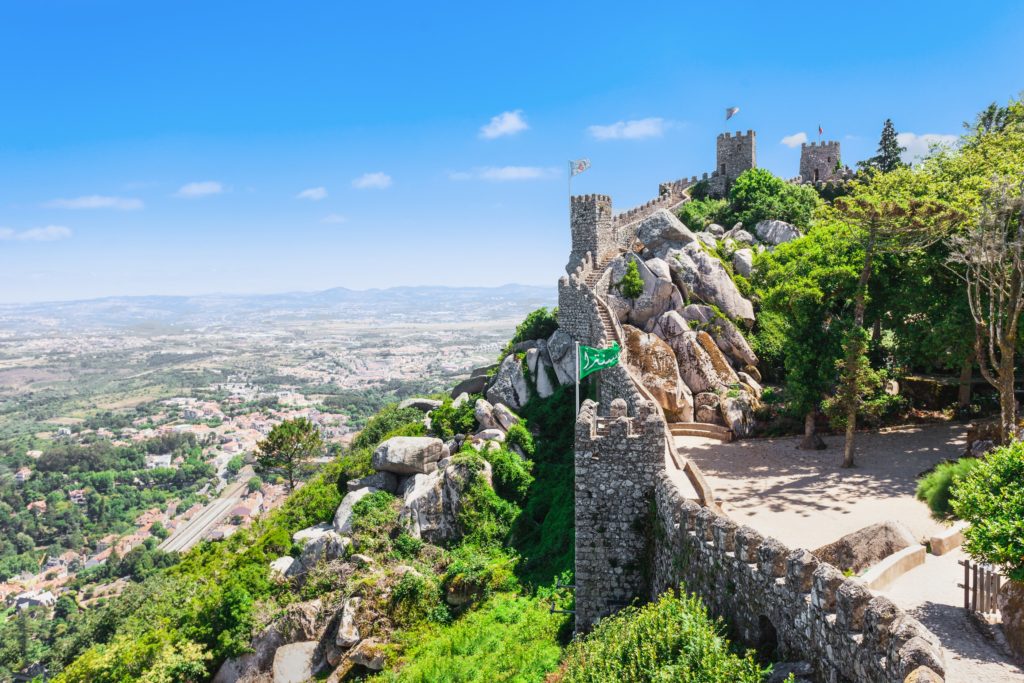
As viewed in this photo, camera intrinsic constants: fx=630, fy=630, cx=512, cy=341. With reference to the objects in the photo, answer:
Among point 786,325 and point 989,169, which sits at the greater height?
point 989,169

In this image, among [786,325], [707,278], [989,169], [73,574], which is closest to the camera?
[989,169]

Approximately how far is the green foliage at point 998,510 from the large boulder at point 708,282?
18.8 metres

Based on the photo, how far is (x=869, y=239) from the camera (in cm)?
2080

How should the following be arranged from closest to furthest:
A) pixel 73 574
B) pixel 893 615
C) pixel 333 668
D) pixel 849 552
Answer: pixel 893 615
pixel 849 552
pixel 333 668
pixel 73 574

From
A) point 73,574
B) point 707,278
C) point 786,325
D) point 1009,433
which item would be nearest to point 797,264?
point 786,325

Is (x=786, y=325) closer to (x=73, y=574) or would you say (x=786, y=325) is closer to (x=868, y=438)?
(x=868, y=438)

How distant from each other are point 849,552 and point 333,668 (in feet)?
45.0

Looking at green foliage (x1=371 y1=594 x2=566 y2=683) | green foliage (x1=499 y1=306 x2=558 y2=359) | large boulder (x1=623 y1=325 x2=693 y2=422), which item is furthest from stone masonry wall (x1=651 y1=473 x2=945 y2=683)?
green foliage (x1=499 y1=306 x2=558 y2=359)

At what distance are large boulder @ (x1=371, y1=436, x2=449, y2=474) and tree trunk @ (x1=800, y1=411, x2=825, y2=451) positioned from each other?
13202 millimetres

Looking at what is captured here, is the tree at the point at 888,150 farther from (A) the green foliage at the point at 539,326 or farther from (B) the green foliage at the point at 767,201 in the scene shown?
(A) the green foliage at the point at 539,326

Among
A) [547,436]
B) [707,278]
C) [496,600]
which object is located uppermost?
[707,278]

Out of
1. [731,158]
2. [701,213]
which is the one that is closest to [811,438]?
[701,213]

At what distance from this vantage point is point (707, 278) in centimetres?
2806

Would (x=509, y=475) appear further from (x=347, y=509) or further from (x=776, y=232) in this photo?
(x=776, y=232)
